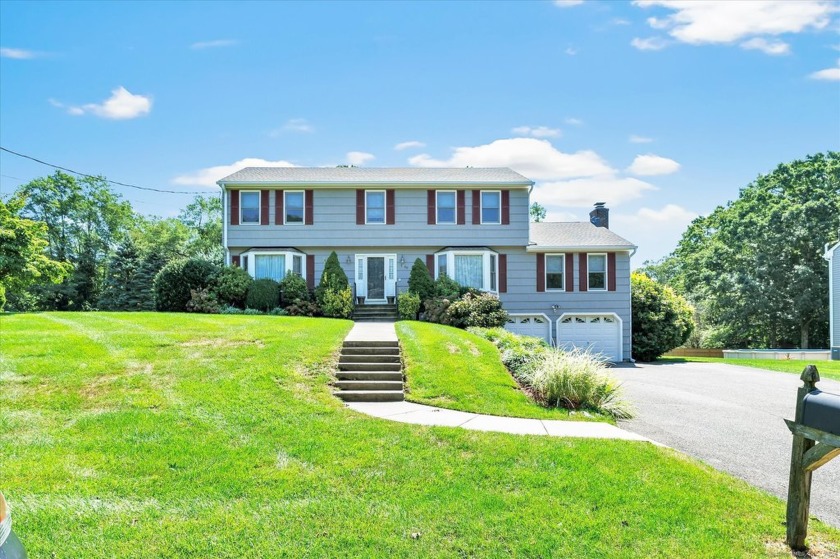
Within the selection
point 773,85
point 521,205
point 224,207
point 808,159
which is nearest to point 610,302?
point 521,205

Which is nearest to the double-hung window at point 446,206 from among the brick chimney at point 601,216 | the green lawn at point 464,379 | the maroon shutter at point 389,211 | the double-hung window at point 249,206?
the maroon shutter at point 389,211

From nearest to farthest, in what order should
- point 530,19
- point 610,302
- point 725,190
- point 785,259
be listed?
point 530,19, point 610,302, point 785,259, point 725,190

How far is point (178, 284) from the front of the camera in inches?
765

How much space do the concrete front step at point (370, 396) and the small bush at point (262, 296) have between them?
451 inches

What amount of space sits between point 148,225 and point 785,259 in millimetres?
44305

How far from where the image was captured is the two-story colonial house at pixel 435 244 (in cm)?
2156

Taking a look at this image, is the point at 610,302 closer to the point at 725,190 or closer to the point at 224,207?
the point at 224,207

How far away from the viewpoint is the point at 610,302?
74.3 feet

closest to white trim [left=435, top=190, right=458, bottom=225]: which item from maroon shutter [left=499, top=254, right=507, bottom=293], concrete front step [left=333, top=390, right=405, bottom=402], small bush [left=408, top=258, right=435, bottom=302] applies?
small bush [left=408, top=258, right=435, bottom=302]

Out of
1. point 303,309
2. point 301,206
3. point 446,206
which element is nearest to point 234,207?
point 301,206

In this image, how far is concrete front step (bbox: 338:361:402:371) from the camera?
10.1 metres

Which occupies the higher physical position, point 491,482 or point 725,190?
point 725,190

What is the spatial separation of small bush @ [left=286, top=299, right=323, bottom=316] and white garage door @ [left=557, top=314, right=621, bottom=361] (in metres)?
10.3

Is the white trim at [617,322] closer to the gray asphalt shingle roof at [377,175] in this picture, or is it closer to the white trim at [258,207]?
the gray asphalt shingle roof at [377,175]
